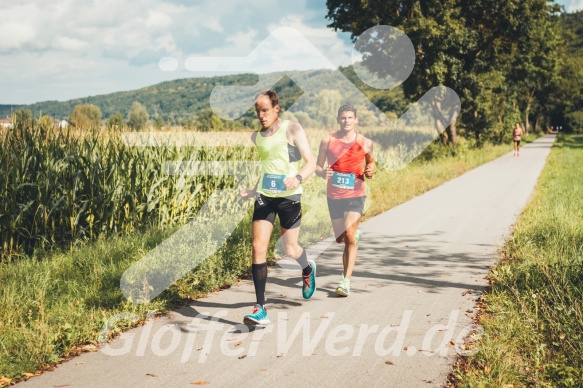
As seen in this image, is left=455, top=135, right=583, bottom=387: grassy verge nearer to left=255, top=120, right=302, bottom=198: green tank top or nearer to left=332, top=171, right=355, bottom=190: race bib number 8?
left=332, top=171, right=355, bottom=190: race bib number 8

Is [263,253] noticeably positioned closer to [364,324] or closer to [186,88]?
[364,324]

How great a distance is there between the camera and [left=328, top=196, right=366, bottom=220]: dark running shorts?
6046mm

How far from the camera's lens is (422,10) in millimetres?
26672

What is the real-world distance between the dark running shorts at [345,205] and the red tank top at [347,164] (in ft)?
0.16

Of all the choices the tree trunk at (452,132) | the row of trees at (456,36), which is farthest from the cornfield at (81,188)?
the tree trunk at (452,132)

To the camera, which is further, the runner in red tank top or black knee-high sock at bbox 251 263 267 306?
the runner in red tank top

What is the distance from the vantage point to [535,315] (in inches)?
187

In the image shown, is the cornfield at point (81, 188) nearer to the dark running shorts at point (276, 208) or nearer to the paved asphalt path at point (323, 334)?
the paved asphalt path at point (323, 334)

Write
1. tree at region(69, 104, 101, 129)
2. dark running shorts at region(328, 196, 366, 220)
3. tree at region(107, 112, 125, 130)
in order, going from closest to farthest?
1. dark running shorts at region(328, 196, 366, 220)
2. tree at region(69, 104, 101, 129)
3. tree at region(107, 112, 125, 130)

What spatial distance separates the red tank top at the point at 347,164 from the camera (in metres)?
5.96

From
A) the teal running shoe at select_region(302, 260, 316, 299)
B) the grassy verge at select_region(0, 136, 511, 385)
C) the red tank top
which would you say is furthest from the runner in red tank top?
the grassy verge at select_region(0, 136, 511, 385)

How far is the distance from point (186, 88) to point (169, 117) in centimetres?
5256

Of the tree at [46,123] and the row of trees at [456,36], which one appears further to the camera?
the row of trees at [456,36]

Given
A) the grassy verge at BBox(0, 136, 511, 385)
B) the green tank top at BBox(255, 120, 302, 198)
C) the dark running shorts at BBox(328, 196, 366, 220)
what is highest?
the green tank top at BBox(255, 120, 302, 198)
